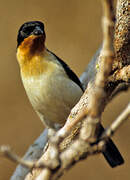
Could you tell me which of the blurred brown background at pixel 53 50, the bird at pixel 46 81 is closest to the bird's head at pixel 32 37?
the bird at pixel 46 81

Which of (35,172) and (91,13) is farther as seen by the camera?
(91,13)

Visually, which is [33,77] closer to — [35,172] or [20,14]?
[35,172]

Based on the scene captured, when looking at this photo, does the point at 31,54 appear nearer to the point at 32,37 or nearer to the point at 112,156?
the point at 32,37

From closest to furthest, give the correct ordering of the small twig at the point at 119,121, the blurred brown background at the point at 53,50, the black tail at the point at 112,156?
the small twig at the point at 119,121
the black tail at the point at 112,156
the blurred brown background at the point at 53,50

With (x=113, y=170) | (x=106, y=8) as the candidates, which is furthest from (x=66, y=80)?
(x=106, y=8)

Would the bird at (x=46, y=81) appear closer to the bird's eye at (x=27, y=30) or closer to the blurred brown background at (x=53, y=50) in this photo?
the bird's eye at (x=27, y=30)

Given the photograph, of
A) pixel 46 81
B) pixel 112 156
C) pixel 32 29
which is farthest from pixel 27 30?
pixel 112 156
